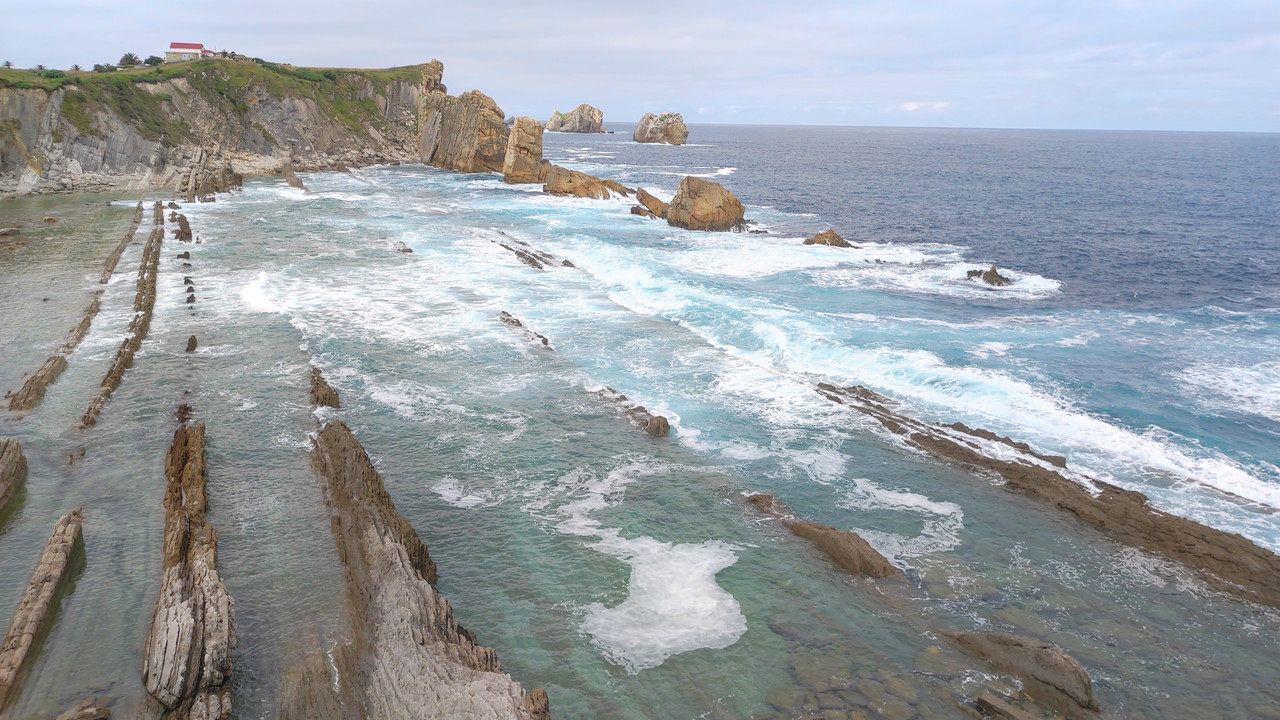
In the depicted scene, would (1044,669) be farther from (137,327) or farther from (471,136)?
(471,136)

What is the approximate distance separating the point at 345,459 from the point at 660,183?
257 feet

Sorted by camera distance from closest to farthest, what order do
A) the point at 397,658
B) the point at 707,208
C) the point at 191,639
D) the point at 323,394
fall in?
the point at 191,639, the point at 397,658, the point at 323,394, the point at 707,208

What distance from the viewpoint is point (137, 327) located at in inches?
1057

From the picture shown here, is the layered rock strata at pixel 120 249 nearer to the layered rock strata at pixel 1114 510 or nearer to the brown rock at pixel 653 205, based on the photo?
the layered rock strata at pixel 1114 510

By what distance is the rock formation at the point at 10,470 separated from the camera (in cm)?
1541

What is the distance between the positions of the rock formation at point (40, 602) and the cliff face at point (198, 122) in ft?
211

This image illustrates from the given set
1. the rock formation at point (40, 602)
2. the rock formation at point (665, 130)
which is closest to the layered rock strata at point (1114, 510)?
the rock formation at point (40, 602)

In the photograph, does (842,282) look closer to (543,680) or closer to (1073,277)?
(1073,277)

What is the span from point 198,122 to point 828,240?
7703 centimetres

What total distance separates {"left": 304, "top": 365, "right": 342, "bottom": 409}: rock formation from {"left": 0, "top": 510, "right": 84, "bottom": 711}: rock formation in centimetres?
729

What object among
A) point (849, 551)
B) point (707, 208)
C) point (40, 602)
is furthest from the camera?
point (707, 208)

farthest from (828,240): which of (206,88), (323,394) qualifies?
(206,88)

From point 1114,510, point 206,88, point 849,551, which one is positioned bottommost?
point 849,551

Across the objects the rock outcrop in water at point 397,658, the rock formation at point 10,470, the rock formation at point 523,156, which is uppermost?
the rock formation at point 523,156
